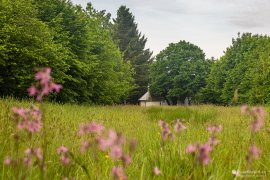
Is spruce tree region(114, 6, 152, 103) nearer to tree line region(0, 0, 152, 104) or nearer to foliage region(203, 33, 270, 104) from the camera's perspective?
foliage region(203, 33, 270, 104)

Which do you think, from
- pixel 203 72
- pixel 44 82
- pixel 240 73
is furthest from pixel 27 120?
pixel 203 72

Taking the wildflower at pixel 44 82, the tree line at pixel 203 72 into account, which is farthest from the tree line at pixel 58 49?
the tree line at pixel 203 72

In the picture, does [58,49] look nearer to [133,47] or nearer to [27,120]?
[27,120]

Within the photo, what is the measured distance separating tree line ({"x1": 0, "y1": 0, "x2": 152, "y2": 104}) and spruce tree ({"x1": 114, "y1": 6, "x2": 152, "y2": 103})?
21.7 m

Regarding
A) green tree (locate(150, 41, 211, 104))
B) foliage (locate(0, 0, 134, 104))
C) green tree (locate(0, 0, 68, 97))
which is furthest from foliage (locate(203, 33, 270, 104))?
green tree (locate(0, 0, 68, 97))

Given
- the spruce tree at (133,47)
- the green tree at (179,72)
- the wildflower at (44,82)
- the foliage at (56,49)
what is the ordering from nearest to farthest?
the wildflower at (44,82) → the foliage at (56,49) → the green tree at (179,72) → the spruce tree at (133,47)

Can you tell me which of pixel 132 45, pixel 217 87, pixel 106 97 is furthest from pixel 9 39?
pixel 132 45

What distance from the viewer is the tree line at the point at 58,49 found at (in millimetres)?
16125

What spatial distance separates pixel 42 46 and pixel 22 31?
1220 mm

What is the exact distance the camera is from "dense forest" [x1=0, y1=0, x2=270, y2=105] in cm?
1639

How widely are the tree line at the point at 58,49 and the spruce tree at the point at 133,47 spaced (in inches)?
853

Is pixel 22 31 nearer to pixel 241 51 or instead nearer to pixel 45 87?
pixel 45 87

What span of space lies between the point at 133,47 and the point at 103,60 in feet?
118

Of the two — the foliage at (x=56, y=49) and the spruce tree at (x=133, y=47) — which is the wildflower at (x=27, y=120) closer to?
the foliage at (x=56, y=49)
